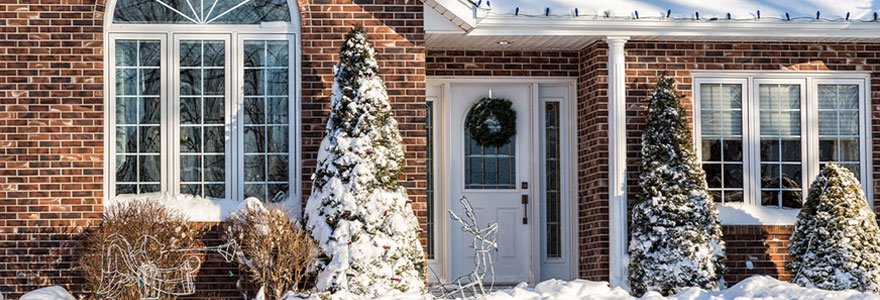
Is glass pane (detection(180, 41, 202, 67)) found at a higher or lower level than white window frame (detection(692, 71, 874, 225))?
higher

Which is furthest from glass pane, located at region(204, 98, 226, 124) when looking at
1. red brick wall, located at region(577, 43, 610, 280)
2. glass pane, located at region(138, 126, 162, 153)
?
red brick wall, located at region(577, 43, 610, 280)

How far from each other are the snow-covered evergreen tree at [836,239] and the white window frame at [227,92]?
15.7ft

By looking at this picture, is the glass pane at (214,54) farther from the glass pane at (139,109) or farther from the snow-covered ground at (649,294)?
the snow-covered ground at (649,294)

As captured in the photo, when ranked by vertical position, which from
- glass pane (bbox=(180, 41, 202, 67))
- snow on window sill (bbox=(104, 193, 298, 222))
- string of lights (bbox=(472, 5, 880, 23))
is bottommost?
snow on window sill (bbox=(104, 193, 298, 222))

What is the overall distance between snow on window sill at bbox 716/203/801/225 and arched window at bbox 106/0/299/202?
4332 mm

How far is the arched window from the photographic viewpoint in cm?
1402

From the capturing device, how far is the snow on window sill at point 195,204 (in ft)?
45.5

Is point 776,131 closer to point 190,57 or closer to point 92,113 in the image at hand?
point 190,57

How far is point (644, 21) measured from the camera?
1442cm

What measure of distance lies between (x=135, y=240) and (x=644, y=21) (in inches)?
204

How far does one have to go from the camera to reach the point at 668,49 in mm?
15062

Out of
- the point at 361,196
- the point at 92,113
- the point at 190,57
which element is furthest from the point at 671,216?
the point at 92,113

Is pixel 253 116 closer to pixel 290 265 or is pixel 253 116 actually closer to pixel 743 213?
pixel 290 265

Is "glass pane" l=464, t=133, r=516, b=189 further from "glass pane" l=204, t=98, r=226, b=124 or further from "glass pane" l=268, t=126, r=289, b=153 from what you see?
"glass pane" l=204, t=98, r=226, b=124
